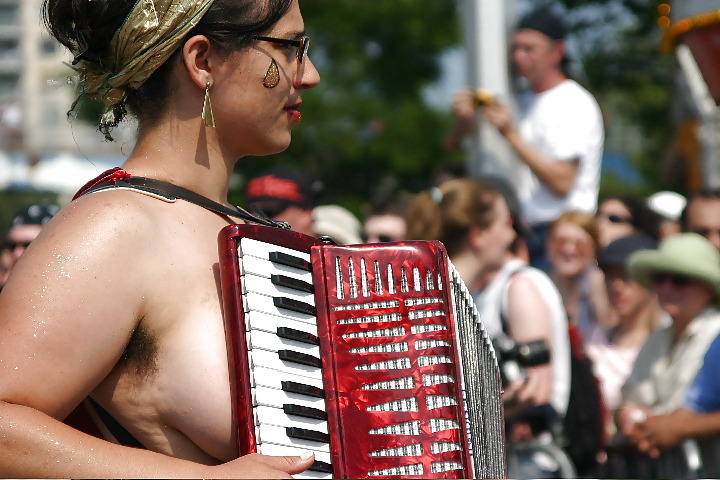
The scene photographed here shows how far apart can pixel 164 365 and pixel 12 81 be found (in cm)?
6723

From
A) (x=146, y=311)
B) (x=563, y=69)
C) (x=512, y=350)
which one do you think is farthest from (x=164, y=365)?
(x=563, y=69)

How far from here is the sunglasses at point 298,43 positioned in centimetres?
213

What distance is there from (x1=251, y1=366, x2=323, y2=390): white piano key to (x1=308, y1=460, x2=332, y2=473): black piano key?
0.15m

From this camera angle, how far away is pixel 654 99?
21469 millimetres

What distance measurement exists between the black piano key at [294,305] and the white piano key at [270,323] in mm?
21

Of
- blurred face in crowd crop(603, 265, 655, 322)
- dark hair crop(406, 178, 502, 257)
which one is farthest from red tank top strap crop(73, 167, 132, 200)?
blurred face in crowd crop(603, 265, 655, 322)

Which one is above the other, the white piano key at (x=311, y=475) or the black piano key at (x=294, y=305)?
the black piano key at (x=294, y=305)

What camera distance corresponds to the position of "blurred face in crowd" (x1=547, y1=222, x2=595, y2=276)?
547 cm

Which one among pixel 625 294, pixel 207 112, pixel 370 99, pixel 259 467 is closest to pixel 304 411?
pixel 259 467

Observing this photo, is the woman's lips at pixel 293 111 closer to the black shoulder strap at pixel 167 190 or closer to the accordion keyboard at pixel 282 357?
the black shoulder strap at pixel 167 190

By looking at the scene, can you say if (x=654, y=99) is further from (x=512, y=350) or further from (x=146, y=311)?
(x=146, y=311)

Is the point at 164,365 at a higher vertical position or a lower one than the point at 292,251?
lower

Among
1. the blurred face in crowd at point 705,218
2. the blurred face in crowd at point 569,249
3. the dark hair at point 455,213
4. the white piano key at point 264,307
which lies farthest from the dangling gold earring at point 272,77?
the blurred face in crowd at point 569,249

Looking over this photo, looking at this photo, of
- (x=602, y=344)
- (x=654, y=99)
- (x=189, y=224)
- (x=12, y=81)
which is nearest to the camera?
(x=189, y=224)
